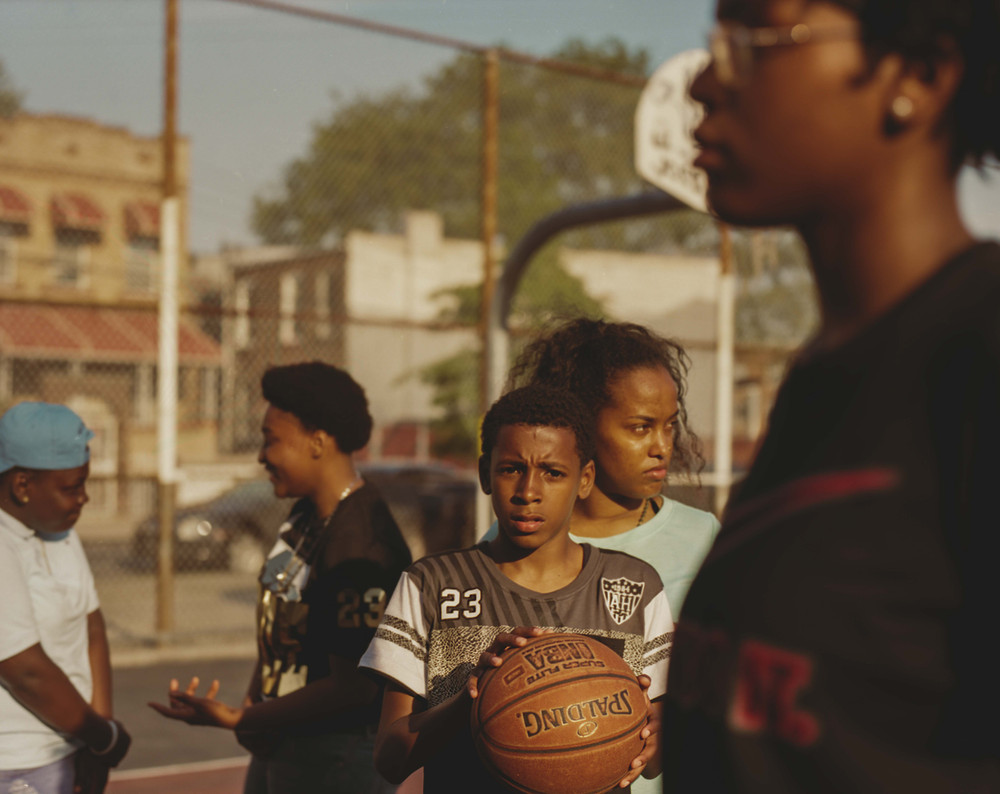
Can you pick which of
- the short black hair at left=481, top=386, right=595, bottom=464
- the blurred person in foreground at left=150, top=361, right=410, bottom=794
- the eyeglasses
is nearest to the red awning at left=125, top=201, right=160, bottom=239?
the blurred person in foreground at left=150, top=361, right=410, bottom=794

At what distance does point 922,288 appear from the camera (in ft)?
3.90

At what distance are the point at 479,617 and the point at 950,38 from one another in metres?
1.71

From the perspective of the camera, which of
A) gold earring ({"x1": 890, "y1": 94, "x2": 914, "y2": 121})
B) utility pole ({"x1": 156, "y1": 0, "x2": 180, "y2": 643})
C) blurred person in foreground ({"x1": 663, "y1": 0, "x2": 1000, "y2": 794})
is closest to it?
blurred person in foreground ({"x1": 663, "y1": 0, "x2": 1000, "y2": 794})

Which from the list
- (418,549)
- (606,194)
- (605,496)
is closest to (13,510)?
(605,496)

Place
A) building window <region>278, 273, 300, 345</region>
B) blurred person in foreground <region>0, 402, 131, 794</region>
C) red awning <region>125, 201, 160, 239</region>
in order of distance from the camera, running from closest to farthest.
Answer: blurred person in foreground <region>0, 402, 131, 794</region> < building window <region>278, 273, 300, 345</region> < red awning <region>125, 201, 160, 239</region>

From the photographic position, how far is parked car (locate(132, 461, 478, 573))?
15430 millimetres

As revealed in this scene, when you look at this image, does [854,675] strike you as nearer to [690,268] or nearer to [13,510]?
[13,510]

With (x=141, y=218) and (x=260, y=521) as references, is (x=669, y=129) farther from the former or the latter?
(x=141, y=218)

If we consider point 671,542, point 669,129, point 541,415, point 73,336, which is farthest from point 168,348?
point 73,336

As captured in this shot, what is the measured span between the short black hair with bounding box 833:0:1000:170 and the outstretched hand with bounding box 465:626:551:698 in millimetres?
1409

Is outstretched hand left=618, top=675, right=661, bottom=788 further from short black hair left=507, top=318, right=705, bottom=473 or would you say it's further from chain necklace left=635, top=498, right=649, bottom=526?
short black hair left=507, top=318, right=705, bottom=473

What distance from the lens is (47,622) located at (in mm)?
3498

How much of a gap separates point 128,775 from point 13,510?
14.5 feet

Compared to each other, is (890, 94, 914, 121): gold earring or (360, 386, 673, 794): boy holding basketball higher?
(890, 94, 914, 121): gold earring
